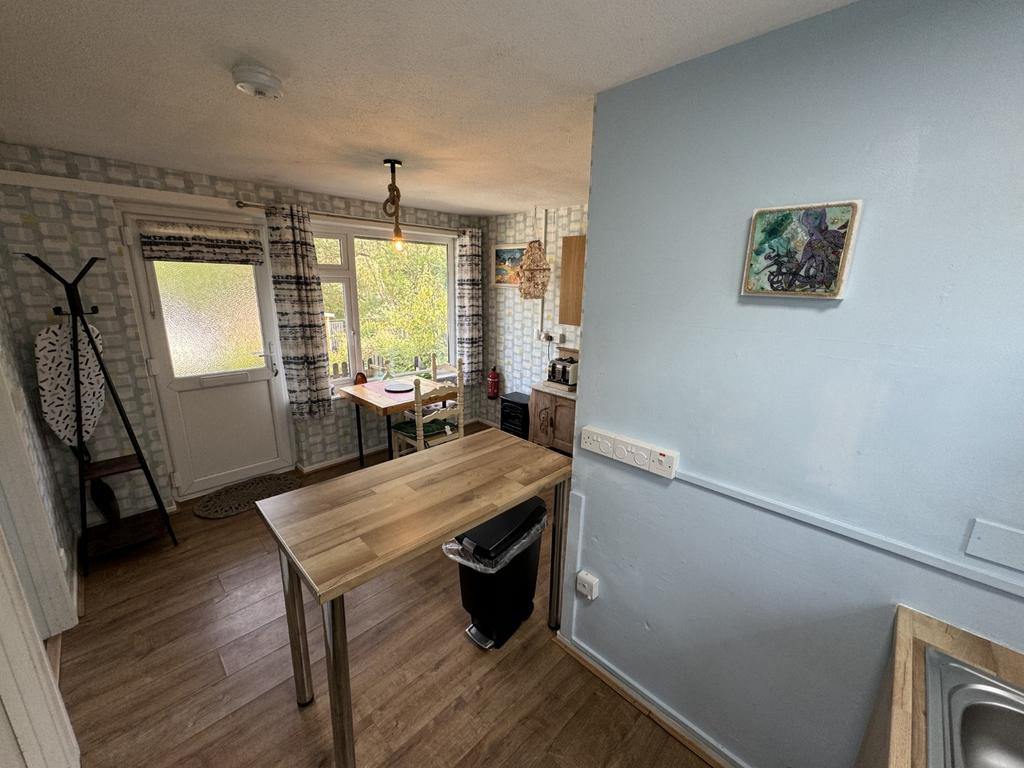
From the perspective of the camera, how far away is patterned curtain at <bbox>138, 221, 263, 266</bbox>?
102 inches

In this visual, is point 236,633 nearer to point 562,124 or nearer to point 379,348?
point 379,348

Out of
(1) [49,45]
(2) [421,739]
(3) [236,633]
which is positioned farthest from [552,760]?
(1) [49,45]

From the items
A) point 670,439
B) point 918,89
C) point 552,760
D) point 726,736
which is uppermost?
Answer: point 918,89

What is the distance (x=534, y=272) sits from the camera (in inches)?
154

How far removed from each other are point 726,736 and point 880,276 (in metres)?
1.60

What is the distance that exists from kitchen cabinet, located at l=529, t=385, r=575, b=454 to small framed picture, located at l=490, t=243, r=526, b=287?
50.3 inches

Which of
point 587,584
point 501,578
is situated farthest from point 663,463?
point 501,578

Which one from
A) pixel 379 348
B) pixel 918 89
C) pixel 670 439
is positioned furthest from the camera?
pixel 379 348

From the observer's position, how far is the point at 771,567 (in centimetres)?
123

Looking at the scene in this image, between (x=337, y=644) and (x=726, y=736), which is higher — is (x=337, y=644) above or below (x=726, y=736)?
above

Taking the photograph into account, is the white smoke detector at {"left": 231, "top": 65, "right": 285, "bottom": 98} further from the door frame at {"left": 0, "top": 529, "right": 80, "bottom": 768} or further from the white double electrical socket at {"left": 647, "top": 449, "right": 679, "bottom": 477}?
the white double electrical socket at {"left": 647, "top": 449, "right": 679, "bottom": 477}

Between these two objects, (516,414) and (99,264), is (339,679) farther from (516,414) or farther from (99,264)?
(516,414)

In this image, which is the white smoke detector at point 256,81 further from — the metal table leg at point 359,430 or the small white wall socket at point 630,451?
the metal table leg at point 359,430

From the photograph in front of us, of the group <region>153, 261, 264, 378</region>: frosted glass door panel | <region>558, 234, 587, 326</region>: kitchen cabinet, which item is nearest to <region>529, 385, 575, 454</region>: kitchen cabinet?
<region>558, 234, 587, 326</region>: kitchen cabinet
